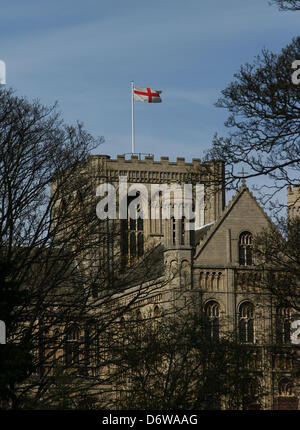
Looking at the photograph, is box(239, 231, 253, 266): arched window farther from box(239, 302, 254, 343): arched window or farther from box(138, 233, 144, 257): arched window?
box(138, 233, 144, 257): arched window

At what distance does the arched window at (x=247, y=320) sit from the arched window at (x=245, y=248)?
273 centimetres

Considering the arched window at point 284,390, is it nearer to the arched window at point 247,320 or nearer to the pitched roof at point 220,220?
the arched window at point 247,320

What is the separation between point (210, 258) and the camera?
69.1m

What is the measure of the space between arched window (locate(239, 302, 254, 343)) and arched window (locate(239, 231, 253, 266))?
273 cm

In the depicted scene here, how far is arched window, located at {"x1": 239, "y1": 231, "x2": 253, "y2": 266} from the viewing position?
69.6 meters

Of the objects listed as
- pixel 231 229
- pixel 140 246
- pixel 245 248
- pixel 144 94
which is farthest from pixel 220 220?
pixel 144 94

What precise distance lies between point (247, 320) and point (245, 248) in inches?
186

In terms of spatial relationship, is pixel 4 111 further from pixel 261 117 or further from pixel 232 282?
pixel 232 282

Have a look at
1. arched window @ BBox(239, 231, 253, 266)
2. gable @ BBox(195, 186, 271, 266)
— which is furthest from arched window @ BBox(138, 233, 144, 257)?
arched window @ BBox(239, 231, 253, 266)

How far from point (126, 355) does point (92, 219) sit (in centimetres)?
472

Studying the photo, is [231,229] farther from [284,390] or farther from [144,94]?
[144,94]

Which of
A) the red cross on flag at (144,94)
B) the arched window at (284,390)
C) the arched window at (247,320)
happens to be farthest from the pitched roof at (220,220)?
the red cross on flag at (144,94)
